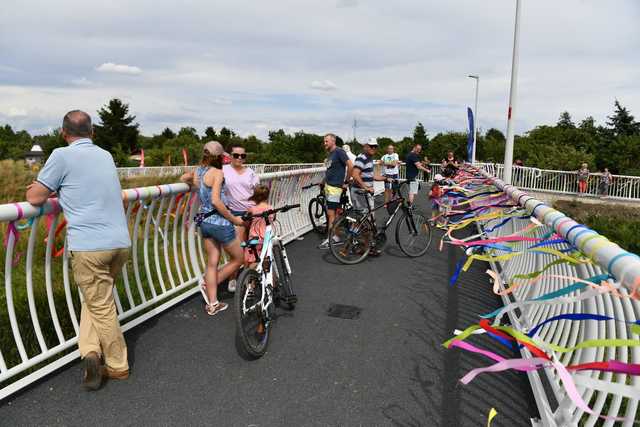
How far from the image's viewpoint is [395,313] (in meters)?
5.08

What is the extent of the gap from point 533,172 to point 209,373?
29.6m

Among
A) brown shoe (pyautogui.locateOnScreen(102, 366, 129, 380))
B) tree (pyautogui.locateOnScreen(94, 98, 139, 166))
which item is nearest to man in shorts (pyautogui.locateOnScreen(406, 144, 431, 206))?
brown shoe (pyautogui.locateOnScreen(102, 366, 129, 380))

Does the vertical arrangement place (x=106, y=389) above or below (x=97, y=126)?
below

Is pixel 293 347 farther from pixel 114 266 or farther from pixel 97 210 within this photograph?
pixel 97 210

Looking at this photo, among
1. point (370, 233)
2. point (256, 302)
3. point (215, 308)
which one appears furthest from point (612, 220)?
point (256, 302)

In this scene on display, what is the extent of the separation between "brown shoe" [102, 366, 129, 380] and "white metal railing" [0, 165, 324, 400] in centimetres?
39

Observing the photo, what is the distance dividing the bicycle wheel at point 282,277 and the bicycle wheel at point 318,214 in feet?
14.6

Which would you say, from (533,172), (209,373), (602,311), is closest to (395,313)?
(209,373)

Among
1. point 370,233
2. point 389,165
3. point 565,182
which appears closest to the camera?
point 370,233

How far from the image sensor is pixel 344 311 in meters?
5.14

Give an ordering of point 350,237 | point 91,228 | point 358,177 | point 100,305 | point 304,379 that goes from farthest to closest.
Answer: point 358,177
point 350,237
point 304,379
point 100,305
point 91,228

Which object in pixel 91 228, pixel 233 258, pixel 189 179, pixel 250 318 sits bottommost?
pixel 250 318

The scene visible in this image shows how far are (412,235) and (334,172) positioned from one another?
164 centimetres

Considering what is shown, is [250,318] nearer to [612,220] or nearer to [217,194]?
[217,194]
